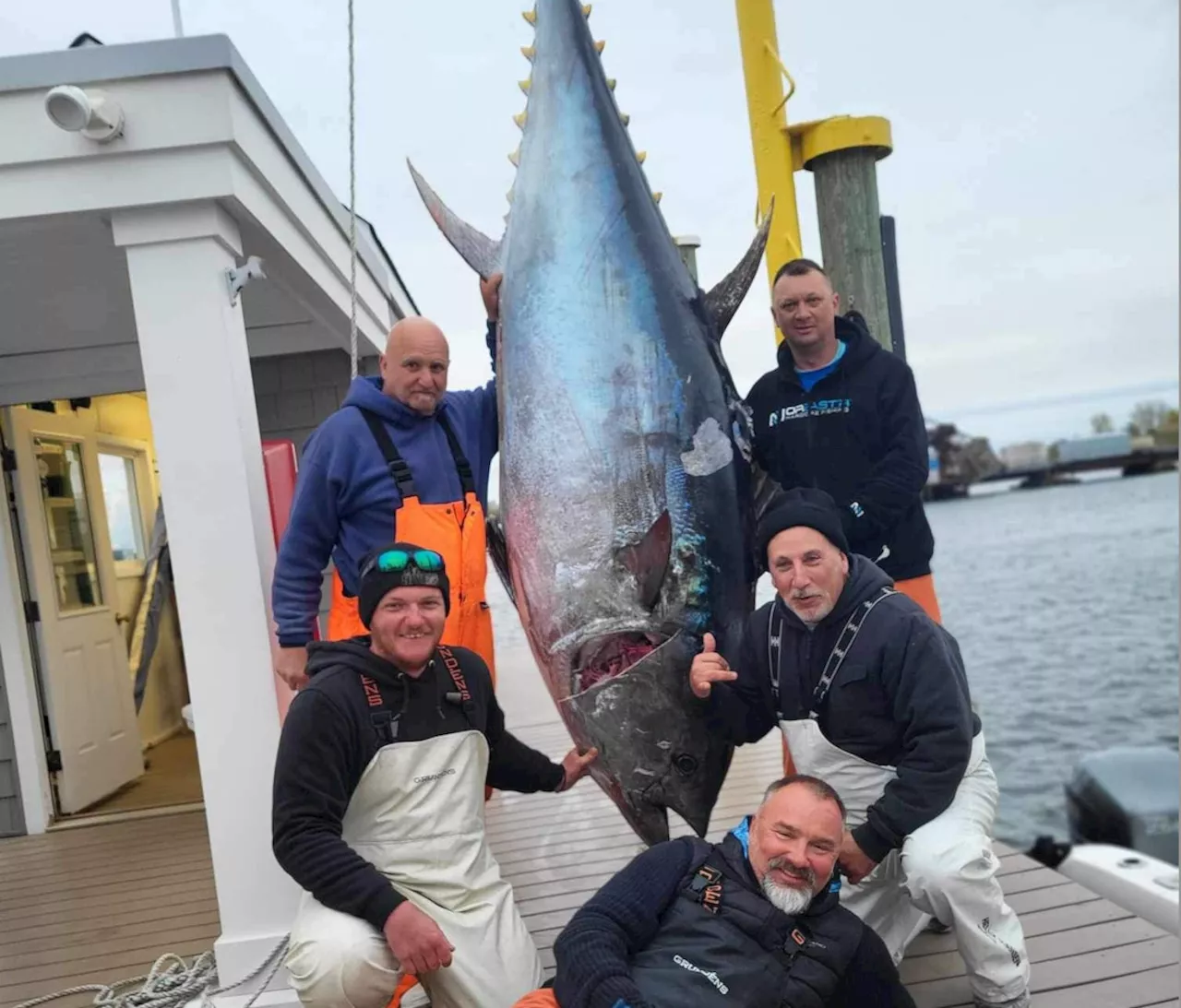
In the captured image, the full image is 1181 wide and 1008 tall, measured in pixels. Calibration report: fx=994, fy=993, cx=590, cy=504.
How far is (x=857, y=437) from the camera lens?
7.30 ft

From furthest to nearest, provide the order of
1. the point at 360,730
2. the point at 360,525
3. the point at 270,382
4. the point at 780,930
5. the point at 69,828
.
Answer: the point at 270,382 → the point at 69,828 → the point at 360,525 → the point at 360,730 → the point at 780,930

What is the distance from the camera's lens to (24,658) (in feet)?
13.8

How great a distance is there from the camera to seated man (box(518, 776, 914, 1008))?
1.56 metres

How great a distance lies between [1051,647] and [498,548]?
2815 cm

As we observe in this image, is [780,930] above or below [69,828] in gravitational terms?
above

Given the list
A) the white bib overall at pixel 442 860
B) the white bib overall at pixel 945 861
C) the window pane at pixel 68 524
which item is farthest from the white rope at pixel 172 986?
the window pane at pixel 68 524

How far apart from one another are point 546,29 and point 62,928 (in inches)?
115

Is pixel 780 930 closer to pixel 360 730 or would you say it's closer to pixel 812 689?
pixel 812 689

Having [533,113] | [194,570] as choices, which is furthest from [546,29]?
[194,570]

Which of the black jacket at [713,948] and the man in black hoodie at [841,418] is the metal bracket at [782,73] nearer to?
the man in black hoodie at [841,418]

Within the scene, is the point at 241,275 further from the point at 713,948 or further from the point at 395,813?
the point at 713,948

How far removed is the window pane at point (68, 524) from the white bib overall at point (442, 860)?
323 cm

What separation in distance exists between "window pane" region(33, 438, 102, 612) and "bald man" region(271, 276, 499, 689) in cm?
292

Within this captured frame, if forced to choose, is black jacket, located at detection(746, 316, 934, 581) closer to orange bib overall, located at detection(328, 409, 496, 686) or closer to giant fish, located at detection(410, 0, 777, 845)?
giant fish, located at detection(410, 0, 777, 845)
